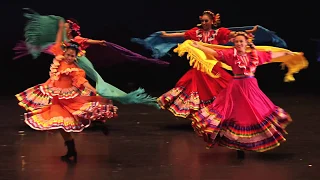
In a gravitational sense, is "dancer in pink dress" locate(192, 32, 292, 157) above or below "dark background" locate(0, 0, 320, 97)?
above

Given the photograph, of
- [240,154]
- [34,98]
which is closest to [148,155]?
[240,154]

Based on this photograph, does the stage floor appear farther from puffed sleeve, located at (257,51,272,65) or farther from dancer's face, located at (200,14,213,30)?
dancer's face, located at (200,14,213,30)

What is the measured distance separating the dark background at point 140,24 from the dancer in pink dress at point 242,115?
3864mm

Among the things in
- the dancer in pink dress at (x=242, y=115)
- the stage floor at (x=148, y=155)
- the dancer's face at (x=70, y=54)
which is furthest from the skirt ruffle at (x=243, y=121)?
the dancer's face at (x=70, y=54)

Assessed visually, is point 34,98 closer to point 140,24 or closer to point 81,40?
point 81,40

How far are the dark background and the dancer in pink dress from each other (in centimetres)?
386

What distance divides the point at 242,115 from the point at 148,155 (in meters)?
0.73

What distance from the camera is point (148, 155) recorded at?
4875mm

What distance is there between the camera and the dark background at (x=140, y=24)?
28.8ft

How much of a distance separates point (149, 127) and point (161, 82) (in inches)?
130

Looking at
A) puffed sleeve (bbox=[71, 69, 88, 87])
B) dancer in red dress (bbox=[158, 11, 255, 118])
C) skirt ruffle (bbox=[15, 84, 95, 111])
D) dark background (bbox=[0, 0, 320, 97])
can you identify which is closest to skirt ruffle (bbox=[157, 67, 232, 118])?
dancer in red dress (bbox=[158, 11, 255, 118])

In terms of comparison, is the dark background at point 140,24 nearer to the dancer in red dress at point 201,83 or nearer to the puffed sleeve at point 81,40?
the dancer in red dress at point 201,83

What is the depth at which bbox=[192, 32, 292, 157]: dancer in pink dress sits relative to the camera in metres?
4.68

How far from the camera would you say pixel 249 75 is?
4.81 metres
